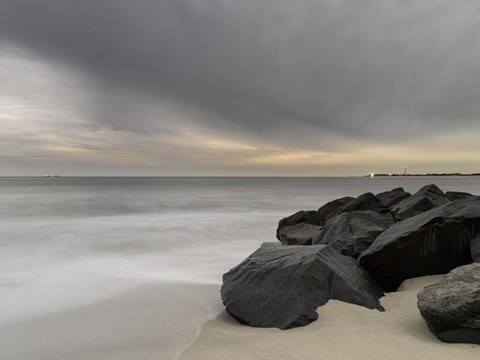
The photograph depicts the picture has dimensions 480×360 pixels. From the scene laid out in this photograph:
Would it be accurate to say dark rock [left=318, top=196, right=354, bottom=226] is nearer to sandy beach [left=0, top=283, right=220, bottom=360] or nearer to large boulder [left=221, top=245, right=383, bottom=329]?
sandy beach [left=0, top=283, right=220, bottom=360]

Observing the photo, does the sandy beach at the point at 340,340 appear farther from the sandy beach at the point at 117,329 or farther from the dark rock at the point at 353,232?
the dark rock at the point at 353,232

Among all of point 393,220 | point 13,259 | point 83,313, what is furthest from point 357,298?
point 13,259

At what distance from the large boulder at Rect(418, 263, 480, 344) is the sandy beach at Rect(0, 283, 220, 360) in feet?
6.85

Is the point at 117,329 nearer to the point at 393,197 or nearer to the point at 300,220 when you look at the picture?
the point at 300,220

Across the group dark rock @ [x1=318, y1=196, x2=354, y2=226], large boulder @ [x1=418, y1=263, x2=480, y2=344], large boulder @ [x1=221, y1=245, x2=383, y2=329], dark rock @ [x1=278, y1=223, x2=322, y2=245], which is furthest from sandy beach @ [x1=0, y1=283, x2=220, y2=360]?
dark rock @ [x1=318, y1=196, x2=354, y2=226]

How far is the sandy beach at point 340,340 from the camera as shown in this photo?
9.47 feet

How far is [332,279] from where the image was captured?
13.2 feet

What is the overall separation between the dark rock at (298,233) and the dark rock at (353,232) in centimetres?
68

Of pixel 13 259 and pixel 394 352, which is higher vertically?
pixel 394 352

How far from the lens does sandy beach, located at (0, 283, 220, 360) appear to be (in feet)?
11.3

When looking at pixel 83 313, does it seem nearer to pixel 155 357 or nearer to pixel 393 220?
pixel 155 357

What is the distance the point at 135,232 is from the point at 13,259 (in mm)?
5378

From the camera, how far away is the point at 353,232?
237 inches

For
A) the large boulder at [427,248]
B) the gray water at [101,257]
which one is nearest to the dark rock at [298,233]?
the gray water at [101,257]
